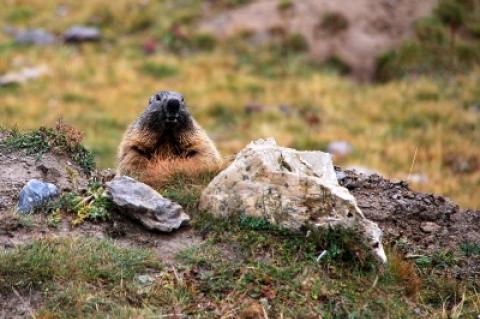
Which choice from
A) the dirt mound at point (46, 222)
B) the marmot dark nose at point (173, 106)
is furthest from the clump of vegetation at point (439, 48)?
the dirt mound at point (46, 222)

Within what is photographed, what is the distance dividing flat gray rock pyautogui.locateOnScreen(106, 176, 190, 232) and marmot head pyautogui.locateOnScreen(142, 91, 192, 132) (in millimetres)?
1429

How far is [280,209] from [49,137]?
7.96 feet

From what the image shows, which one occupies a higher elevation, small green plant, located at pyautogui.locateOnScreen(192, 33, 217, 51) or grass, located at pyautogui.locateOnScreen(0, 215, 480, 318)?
grass, located at pyautogui.locateOnScreen(0, 215, 480, 318)

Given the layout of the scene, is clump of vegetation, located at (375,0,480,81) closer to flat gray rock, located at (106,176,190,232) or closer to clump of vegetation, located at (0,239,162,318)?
flat gray rock, located at (106,176,190,232)

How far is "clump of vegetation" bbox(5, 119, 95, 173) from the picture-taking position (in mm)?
6961

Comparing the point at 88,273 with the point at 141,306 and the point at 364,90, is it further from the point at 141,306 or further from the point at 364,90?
the point at 364,90

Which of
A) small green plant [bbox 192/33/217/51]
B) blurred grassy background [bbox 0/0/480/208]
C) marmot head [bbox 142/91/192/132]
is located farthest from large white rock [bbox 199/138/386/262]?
small green plant [bbox 192/33/217/51]

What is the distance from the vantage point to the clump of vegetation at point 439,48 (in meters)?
21.8

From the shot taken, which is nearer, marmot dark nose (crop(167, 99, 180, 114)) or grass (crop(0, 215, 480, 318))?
grass (crop(0, 215, 480, 318))

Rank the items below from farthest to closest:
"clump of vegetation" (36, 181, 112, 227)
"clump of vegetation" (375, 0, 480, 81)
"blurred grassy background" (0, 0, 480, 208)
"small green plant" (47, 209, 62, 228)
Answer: "clump of vegetation" (375, 0, 480, 81) → "blurred grassy background" (0, 0, 480, 208) → "clump of vegetation" (36, 181, 112, 227) → "small green plant" (47, 209, 62, 228)

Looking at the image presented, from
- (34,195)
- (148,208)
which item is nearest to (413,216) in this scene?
(148,208)

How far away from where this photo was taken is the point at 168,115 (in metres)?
7.47

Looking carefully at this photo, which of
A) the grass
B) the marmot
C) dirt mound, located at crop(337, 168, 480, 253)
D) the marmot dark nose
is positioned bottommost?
dirt mound, located at crop(337, 168, 480, 253)

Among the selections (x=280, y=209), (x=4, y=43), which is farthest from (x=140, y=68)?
(x=280, y=209)
